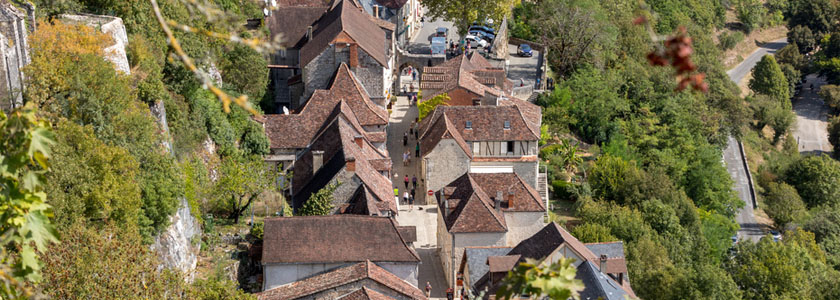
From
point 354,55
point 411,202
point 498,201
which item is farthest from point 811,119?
point 498,201

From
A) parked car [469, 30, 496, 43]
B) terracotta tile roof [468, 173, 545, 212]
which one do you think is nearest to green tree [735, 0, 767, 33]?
parked car [469, 30, 496, 43]

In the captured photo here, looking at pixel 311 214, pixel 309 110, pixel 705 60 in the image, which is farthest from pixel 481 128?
pixel 705 60

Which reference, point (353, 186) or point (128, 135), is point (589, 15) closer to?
point (353, 186)

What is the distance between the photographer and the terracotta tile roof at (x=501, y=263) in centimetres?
4484

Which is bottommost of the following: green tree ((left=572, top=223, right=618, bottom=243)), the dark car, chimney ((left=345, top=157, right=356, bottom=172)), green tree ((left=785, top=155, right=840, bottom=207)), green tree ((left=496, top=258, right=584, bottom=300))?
green tree ((left=785, top=155, right=840, bottom=207))

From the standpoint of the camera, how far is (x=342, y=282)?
4156cm

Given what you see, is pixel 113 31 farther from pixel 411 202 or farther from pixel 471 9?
pixel 471 9

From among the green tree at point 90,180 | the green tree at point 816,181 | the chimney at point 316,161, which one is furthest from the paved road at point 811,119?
the green tree at point 90,180

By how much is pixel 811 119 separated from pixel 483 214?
9619cm

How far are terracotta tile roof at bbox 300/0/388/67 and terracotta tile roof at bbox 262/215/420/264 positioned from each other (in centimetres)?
2248

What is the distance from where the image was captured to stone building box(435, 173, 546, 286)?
50812 mm

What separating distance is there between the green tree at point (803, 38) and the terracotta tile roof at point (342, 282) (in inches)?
4779

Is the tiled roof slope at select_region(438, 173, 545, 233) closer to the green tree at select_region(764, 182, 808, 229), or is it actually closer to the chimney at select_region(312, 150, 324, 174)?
the chimney at select_region(312, 150, 324, 174)

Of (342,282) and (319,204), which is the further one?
(319,204)
